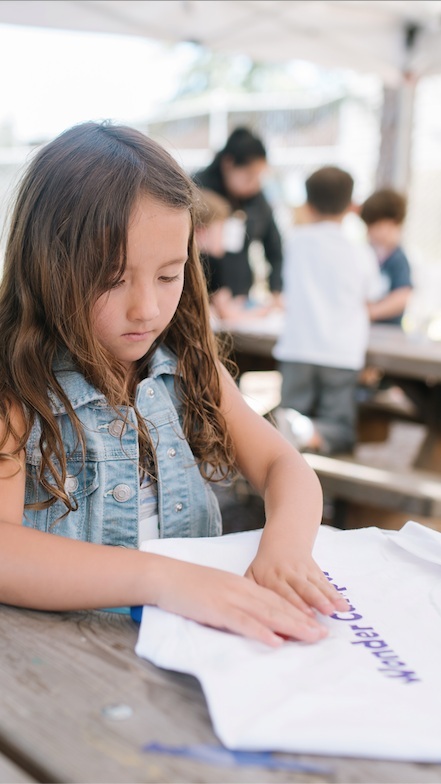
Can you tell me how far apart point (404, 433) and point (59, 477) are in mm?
4811

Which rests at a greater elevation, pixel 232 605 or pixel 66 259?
pixel 66 259

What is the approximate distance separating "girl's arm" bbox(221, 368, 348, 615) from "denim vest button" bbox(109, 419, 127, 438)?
21 centimetres

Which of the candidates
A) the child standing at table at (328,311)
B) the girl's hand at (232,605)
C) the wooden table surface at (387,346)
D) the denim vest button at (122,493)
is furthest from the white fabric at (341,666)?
the child standing at table at (328,311)

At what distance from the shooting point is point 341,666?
687 millimetres

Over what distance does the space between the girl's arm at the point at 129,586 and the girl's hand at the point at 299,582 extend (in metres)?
0.04

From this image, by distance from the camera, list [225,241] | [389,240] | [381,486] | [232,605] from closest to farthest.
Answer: [232,605], [381,486], [225,241], [389,240]

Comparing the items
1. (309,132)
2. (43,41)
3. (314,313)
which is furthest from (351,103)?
(314,313)

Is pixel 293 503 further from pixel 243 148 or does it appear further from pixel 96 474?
pixel 243 148

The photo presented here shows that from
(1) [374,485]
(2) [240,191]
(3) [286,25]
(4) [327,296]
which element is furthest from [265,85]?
(1) [374,485]

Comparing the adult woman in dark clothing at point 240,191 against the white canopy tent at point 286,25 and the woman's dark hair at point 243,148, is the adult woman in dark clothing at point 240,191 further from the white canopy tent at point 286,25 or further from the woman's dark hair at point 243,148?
the white canopy tent at point 286,25

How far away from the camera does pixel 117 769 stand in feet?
1.79

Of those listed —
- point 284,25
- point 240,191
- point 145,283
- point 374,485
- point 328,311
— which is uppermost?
point 284,25

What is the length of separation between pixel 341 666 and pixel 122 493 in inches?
18.7

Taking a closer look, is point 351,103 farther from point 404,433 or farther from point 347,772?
point 347,772
